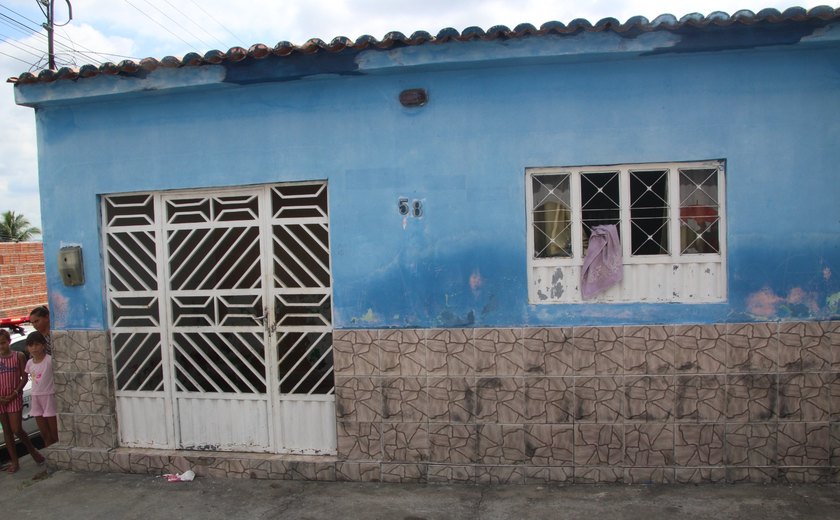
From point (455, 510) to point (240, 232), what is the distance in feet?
10.1

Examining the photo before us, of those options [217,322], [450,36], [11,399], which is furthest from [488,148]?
[11,399]

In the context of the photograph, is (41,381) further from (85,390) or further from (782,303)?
(782,303)

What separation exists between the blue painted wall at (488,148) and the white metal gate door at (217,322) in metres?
0.28

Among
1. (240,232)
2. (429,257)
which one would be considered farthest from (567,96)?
(240,232)

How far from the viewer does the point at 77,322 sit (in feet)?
17.4

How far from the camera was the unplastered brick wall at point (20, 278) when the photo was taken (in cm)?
1486

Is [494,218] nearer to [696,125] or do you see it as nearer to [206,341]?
[696,125]

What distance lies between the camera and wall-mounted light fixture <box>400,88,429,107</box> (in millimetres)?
4625

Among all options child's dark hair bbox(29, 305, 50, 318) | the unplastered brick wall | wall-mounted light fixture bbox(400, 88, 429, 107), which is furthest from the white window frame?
the unplastered brick wall

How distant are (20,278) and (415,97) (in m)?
15.5

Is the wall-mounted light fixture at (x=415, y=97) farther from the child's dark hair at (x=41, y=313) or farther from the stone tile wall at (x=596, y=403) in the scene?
the child's dark hair at (x=41, y=313)

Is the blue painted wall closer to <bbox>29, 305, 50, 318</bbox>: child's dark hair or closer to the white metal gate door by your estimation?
the white metal gate door

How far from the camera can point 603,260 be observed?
14.7ft

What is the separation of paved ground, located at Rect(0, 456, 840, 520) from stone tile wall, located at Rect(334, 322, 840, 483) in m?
0.16
